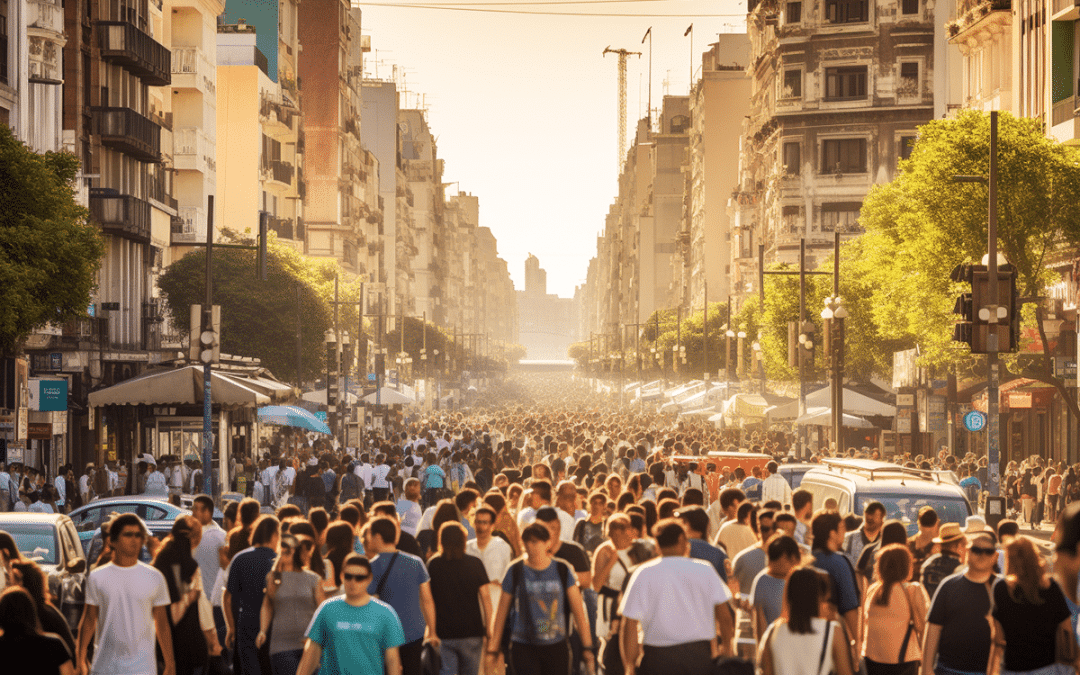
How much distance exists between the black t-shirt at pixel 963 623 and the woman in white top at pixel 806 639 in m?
1.31

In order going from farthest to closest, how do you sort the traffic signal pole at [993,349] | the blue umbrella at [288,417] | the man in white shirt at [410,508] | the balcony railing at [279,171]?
the balcony railing at [279,171]
the blue umbrella at [288,417]
the traffic signal pole at [993,349]
the man in white shirt at [410,508]

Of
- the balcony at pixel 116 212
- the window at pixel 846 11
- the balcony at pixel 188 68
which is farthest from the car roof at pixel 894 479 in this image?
the window at pixel 846 11

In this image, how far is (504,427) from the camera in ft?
175

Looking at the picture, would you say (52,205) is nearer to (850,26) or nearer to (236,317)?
(236,317)

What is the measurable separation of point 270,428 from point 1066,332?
35004 millimetres

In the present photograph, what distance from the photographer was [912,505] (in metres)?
14.6

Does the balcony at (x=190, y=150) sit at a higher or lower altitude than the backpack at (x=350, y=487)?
higher

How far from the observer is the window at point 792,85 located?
248 feet

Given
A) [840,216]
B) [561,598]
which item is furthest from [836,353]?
[840,216]

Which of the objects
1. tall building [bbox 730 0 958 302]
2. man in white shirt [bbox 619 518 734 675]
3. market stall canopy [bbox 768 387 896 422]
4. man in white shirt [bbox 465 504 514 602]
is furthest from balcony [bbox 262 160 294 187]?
man in white shirt [bbox 619 518 734 675]

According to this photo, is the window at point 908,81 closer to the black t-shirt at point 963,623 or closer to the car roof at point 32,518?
the car roof at point 32,518

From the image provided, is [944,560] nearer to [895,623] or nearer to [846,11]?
[895,623]

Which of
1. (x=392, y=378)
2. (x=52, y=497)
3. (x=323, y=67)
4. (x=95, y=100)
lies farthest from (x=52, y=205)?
(x=323, y=67)

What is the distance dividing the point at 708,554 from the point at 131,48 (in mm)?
39088
